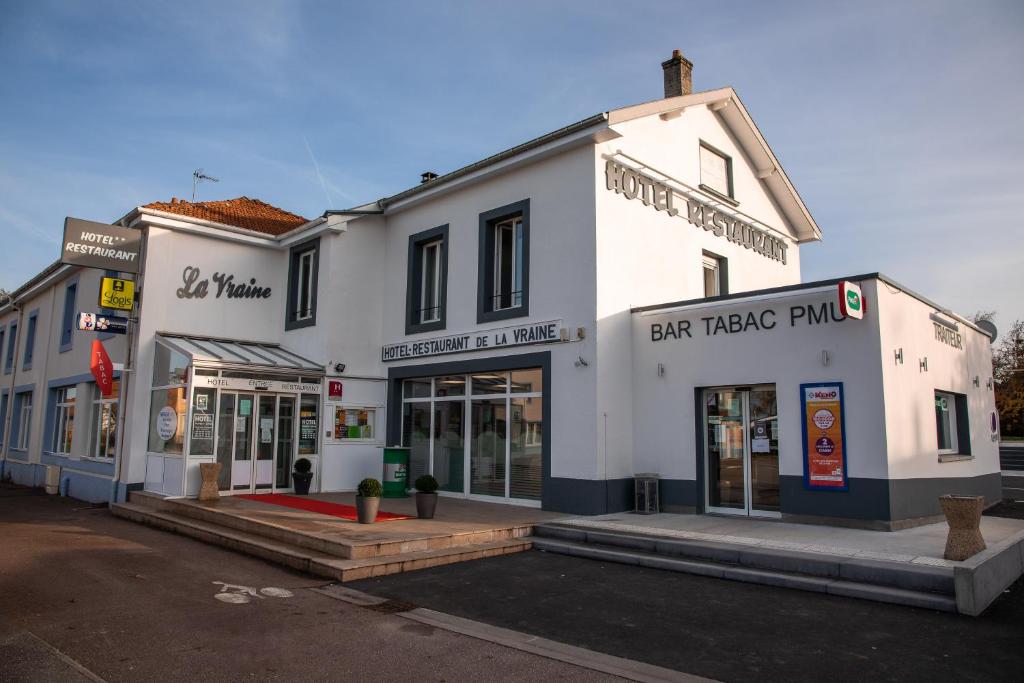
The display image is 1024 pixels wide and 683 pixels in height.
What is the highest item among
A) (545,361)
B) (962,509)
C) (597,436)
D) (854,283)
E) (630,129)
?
(630,129)

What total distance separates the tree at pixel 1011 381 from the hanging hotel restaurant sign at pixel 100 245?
3469 cm

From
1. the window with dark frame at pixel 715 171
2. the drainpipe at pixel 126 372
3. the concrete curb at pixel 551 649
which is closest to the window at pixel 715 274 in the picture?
the window with dark frame at pixel 715 171

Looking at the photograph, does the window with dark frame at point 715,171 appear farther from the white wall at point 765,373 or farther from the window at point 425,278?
the window at point 425,278

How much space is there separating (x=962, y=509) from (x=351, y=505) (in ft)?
29.6

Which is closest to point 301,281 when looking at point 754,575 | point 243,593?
point 243,593

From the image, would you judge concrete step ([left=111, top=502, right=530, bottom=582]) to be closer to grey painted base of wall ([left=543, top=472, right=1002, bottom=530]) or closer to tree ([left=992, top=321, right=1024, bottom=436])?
grey painted base of wall ([left=543, top=472, right=1002, bottom=530])

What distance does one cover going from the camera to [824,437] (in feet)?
31.4

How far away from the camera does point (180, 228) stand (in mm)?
14109

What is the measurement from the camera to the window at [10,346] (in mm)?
22641

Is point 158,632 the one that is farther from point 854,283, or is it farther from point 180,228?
point 180,228

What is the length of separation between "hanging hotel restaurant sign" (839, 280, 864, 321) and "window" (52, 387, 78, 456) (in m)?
17.1

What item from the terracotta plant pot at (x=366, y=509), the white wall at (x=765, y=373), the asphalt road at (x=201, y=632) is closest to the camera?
the asphalt road at (x=201, y=632)

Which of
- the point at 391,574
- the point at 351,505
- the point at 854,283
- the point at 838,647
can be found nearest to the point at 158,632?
the point at 391,574

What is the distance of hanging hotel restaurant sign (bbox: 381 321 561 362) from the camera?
38.1 ft
